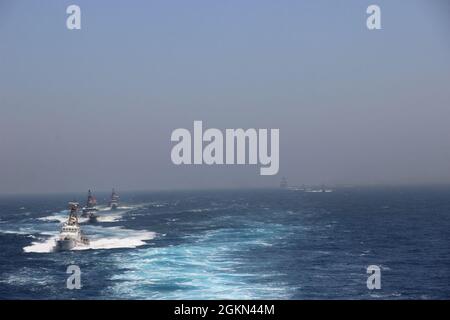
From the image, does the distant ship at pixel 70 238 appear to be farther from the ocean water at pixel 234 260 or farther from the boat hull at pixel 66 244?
the ocean water at pixel 234 260

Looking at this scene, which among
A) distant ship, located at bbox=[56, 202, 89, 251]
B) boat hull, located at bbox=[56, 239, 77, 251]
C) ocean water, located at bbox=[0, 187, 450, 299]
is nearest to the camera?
ocean water, located at bbox=[0, 187, 450, 299]

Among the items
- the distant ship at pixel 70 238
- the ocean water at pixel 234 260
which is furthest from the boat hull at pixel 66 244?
the ocean water at pixel 234 260

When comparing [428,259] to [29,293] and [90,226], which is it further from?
[90,226]

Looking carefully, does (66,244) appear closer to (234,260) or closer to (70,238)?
(70,238)

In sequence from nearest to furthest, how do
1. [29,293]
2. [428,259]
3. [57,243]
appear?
[29,293], [428,259], [57,243]

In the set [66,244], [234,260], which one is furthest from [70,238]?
[234,260]

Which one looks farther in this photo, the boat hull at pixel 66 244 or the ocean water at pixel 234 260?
the boat hull at pixel 66 244

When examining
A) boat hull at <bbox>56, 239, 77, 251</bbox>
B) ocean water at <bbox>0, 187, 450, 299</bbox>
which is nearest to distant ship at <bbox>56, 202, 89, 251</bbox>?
boat hull at <bbox>56, 239, 77, 251</bbox>

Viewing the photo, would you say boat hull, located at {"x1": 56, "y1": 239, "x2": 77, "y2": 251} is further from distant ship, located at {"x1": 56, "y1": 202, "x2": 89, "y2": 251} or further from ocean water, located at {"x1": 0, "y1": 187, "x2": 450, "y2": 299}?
ocean water, located at {"x1": 0, "y1": 187, "x2": 450, "y2": 299}

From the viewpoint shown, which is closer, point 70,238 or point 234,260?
point 234,260
